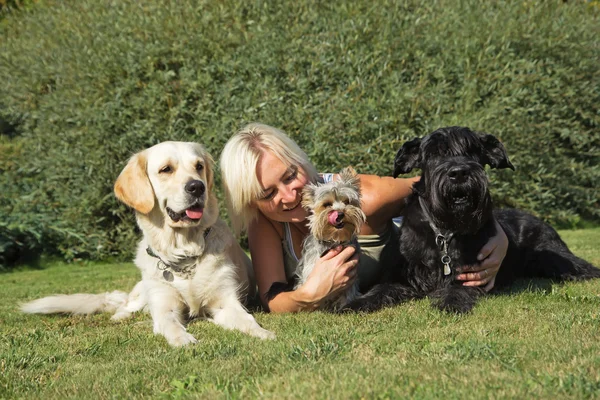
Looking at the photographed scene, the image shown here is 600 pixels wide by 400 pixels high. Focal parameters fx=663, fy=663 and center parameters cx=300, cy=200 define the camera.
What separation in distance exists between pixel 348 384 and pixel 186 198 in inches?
87.3

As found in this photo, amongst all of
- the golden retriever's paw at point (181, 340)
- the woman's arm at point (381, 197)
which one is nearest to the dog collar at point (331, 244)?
the woman's arm at point (381, 197)

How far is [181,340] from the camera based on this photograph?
3922mm

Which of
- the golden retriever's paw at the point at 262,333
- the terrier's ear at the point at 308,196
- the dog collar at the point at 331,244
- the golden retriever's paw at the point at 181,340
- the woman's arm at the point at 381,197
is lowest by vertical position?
the golden retriever's paw at the point at 181,340

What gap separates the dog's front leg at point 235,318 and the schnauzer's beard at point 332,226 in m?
0.71

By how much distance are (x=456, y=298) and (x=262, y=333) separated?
1353 mm

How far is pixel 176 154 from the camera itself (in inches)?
183

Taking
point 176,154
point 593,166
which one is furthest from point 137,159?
point 593,166

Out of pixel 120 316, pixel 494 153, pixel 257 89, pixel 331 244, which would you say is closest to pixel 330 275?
pixel 331 244

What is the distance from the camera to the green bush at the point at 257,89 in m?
9.44

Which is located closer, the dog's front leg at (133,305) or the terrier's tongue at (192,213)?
the terrier's tongue at (192,213)

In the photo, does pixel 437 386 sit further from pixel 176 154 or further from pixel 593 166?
pixel 593 166

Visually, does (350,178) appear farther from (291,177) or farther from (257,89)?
(257,89)

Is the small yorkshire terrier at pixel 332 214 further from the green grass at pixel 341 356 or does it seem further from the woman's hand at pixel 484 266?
the woman's hand at pixel 484 266

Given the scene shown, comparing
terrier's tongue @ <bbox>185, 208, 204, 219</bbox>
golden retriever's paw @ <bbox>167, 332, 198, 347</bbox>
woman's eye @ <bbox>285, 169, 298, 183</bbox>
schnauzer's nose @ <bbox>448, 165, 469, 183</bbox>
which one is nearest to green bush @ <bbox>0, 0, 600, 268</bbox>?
woman's eye @ <bbox>285, 169, 298, 183</bbox>
